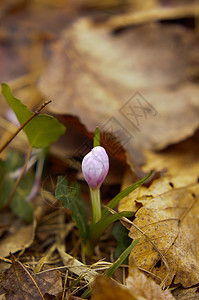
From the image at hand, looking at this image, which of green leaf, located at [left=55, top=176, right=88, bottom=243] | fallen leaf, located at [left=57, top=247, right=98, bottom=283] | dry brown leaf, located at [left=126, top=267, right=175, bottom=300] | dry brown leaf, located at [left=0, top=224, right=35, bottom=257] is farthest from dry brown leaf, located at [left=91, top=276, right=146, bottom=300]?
dry brown leaf, located at [left=0, top=224, right=35, bottom=257]

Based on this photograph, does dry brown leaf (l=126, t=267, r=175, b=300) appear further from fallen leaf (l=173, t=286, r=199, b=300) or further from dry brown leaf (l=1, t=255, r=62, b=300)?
dry brown leaf (l=1, t=255, r=62, b=300)

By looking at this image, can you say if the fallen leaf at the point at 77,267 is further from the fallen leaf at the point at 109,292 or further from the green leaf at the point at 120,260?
the fallen leaf at the point at 109,292

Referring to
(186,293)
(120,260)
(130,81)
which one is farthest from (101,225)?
(130,81)

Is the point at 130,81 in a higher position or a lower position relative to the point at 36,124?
lower

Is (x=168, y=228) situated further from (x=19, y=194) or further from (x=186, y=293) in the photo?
(x=19, y=194)

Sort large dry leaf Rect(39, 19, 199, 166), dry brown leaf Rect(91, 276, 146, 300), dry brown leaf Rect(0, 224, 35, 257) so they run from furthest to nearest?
1. large dry leaf Rect(39, 19, 199, 166)
2. dry brown leaf Rect(0, 224, 35, 257)
3. dry brown leaf Rect(91, 276, 146, 300)

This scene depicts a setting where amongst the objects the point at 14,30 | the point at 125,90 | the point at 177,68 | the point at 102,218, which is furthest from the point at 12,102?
the point at 14,30
